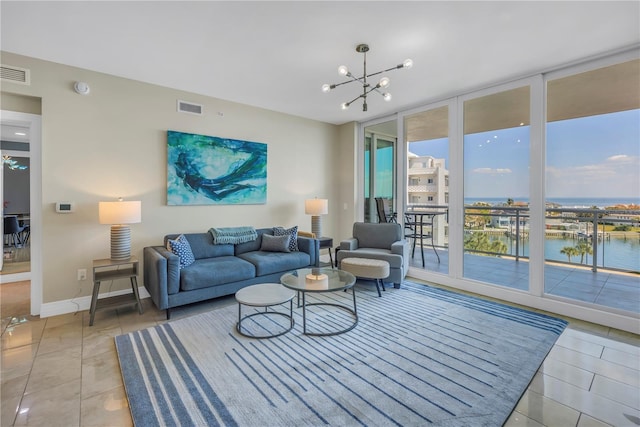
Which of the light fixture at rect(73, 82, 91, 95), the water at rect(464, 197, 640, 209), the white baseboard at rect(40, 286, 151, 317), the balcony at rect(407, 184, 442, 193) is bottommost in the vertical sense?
the white baseboard at rect(40, 286, 151, 317)

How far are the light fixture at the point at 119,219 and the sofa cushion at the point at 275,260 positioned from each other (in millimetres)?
1366

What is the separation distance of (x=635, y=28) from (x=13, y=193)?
38.1 ft

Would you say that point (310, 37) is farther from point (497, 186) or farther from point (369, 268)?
point (497, 186)

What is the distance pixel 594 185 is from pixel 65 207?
5887mm

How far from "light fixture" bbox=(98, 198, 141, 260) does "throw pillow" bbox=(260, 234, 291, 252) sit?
1.68 metres

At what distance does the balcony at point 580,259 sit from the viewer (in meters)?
3.12

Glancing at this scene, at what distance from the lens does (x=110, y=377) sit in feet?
6.66

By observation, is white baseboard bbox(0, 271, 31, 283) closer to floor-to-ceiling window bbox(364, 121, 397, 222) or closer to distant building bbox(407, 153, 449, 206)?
floor-to-ceiling window bbox(364, 121, 397, 222)

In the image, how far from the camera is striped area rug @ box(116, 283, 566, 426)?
1.68 m

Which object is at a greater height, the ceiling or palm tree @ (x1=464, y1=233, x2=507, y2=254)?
the ceiling

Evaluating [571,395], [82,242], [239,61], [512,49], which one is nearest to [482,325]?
[571,395]

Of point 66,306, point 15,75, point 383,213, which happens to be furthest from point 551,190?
point 15,75

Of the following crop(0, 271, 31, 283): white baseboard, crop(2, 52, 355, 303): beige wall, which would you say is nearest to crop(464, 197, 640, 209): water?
crop(2, 52, 355, 303): beige wall

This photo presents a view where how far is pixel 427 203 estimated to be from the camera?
4633 mm
